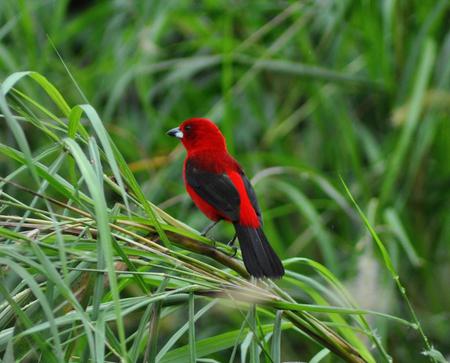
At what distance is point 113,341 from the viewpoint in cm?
152

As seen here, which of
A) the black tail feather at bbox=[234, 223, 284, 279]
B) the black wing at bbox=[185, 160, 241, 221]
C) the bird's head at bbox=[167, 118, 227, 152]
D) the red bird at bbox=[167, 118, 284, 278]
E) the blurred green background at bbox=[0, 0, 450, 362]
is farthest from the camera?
the blurred green background at bbox=[0, 0, 450, 362]

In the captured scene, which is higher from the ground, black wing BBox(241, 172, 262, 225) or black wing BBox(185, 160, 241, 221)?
black wing BBox(185, 160, 241, 221)

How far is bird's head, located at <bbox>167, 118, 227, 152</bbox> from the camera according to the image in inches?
122

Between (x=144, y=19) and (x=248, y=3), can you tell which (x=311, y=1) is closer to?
(x=248, y=3)

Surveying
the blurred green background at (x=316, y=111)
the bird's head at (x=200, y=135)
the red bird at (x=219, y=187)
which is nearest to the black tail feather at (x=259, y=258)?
the red bird at (x=219, y=187)

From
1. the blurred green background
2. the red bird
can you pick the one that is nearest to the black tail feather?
the red bird

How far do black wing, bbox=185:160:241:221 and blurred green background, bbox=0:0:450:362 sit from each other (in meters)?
0.61

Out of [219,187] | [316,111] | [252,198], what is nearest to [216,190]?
[219,187]

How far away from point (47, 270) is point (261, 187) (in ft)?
8.13

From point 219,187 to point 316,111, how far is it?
1328 millimetres

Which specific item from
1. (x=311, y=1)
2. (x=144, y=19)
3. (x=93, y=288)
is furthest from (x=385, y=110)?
(x=93, y=288)

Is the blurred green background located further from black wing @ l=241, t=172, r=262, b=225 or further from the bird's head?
black wing @ l=241, t=172, r=262, b=225

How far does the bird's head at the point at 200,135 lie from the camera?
310 cm

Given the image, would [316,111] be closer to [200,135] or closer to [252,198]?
[200,135]
